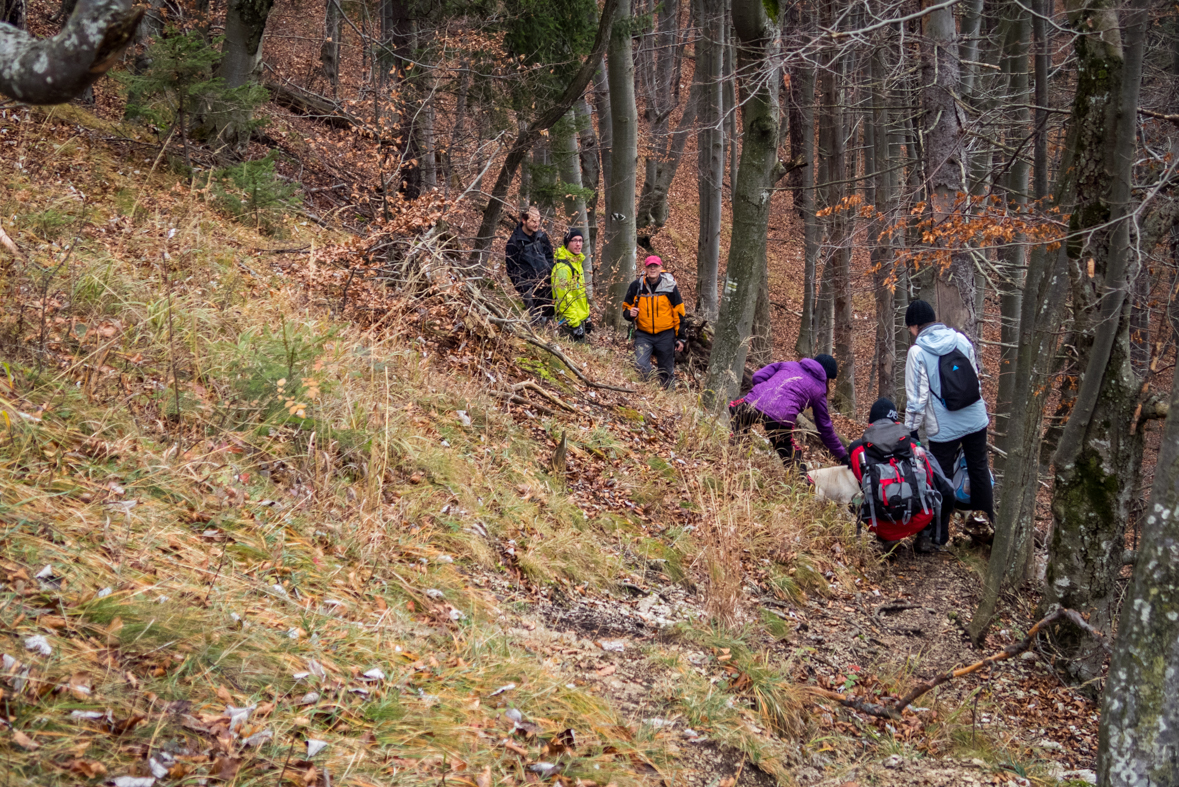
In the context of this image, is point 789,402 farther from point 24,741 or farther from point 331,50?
point 331,50

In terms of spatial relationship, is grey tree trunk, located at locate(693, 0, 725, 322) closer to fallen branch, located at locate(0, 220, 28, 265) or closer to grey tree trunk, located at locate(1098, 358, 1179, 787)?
fallen branch, located at locate(0, 220, 28, 265)

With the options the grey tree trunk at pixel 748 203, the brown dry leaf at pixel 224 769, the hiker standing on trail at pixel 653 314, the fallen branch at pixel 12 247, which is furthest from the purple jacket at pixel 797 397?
the brown dry leaf at pixel 224 769

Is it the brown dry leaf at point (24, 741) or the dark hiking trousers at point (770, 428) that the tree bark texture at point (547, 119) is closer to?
the dark hiking trousers at point (770, 428)

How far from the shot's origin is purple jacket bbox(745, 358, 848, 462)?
25.6 ft

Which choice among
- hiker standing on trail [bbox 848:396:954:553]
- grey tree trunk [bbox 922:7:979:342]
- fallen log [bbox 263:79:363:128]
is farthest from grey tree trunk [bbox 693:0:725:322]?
hiker standing on trail [bbox 848:396:954:553]

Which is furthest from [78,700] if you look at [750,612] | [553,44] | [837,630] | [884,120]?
[884,120]

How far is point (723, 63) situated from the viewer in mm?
17703

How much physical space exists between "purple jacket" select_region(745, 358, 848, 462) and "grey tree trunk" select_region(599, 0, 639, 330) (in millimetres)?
5073

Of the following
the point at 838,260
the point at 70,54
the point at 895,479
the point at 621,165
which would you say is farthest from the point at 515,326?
the point at 838,260

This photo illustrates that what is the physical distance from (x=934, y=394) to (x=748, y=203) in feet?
8.38

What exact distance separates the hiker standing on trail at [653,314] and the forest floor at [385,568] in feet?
7.91

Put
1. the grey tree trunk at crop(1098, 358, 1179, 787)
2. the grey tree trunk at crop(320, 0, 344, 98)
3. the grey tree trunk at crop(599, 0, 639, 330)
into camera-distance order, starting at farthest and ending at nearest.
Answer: the grey tree trunk at crop(320, 0, 344, 98) < the grey tree trunk at crop(599, 0, 639, 330) < the grey tree trunk at crop(1098, 358, 1179, 787)

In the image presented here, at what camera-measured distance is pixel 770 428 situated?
319 inches

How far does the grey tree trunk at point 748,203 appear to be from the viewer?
25.0 ft
